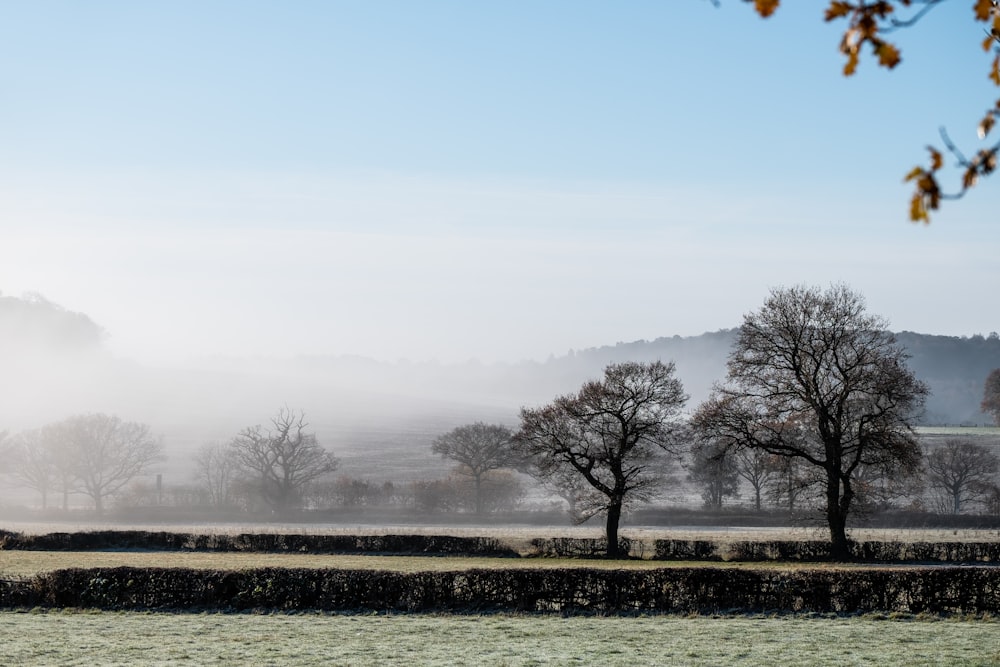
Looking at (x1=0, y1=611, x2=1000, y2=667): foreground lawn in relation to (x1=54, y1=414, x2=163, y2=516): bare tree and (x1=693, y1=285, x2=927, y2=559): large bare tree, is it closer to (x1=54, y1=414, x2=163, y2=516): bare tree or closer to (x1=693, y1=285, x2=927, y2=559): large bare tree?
(x1=693, y1=285, x2=927, y2=559): large bare tree

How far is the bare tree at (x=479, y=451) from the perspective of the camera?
302 ft

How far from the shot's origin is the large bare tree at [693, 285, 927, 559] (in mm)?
41469

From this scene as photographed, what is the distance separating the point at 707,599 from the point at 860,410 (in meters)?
19.9

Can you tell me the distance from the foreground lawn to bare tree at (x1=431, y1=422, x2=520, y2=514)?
2645 inches

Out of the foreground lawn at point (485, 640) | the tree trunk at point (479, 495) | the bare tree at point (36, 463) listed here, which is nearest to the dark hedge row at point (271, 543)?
the foreground lawn at point (485, 640)

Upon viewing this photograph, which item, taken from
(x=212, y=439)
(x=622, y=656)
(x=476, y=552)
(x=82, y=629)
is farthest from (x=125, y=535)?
(x=212, y=439)

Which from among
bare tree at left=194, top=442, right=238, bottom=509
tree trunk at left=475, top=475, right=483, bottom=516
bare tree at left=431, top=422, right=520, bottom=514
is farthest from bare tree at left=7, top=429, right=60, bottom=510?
tree trunk at left=475, top=475, right=483, bottom=516

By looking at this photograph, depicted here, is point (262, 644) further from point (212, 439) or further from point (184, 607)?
point (212, 439)

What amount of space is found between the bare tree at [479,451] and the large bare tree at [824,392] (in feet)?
159

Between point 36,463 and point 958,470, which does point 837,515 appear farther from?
point 36,463

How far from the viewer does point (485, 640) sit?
66.6ft

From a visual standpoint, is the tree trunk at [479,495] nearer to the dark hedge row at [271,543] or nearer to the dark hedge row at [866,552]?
the dark hedge row at [271,543]

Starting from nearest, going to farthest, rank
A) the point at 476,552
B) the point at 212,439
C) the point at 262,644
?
the point at 262,644, the point at 476,552, the point at 212,439

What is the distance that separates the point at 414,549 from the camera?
46750 mm
